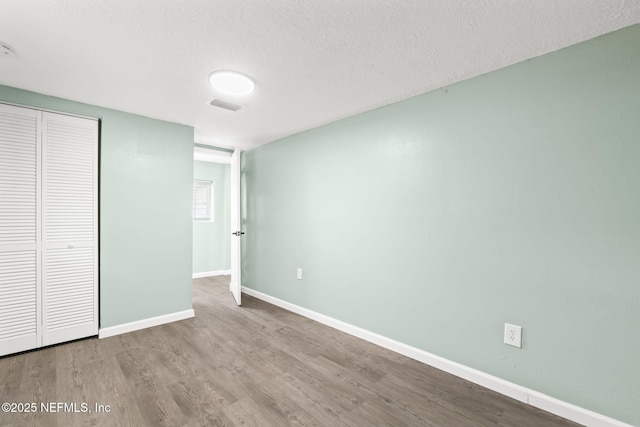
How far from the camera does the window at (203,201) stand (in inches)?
224

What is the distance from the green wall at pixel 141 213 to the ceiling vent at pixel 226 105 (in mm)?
924

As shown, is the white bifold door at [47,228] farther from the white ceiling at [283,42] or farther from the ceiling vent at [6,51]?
the ceiling vent at [6,51]

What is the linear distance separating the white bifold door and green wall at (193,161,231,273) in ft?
9.00

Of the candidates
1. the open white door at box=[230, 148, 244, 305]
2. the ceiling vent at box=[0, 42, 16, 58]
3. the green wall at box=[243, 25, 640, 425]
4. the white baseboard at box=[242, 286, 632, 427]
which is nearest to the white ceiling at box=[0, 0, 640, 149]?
the ceiling vent at box=[0, 42, 16, 58]

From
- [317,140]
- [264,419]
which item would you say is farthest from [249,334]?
[317,140]

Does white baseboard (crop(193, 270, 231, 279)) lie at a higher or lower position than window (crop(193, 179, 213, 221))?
lower

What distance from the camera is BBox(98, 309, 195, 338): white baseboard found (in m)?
2.82

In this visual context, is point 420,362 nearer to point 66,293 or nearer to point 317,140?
point 317,140

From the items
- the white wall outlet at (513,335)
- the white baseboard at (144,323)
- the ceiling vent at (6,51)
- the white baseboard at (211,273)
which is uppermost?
the ceiling vent at (6,51)

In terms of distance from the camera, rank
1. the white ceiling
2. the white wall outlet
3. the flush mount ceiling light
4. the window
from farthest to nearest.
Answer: the window
the flush mount ceiling light
the white wall outlet
the white ceiling

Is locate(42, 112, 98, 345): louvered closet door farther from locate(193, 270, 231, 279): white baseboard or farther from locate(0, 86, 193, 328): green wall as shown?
locate(193, 270, 231, 279): white baseboard

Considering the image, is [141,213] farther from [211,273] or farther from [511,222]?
[511,222]

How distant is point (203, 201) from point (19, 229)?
11.1 ft

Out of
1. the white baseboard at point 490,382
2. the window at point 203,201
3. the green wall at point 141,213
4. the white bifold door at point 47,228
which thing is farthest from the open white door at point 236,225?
the window at point 203,201
